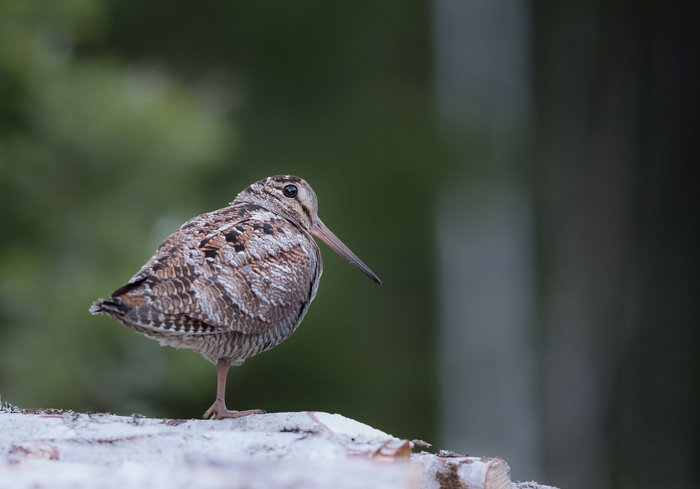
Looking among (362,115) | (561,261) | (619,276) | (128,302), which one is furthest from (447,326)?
(128,302)

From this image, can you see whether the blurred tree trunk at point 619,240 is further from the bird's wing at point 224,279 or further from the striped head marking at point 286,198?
the bird's wing at point 224,279

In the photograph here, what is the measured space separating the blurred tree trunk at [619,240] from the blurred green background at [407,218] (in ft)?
0.07

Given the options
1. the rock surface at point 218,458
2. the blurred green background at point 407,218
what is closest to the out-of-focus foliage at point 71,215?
the blurred green background at point 407,218

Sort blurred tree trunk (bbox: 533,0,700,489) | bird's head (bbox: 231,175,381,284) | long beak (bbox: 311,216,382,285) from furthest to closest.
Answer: blurred tree trunk (bbox: 533,0,700,489)
long beak (bbox: 311,216,382,285)
bird's head (bbox: 231,175,381,284)

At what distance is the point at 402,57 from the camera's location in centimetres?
727

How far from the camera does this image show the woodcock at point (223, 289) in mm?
1843

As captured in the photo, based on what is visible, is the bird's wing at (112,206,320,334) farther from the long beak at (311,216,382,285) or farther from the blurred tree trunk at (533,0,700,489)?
the blurred tree trunk at (533,0,700,489)

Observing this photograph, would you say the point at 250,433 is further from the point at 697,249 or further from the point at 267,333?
the point at 697,249

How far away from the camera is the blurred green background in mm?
3646

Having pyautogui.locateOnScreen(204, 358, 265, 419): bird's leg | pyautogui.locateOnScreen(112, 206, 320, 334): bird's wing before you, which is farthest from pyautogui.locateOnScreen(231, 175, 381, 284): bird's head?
pyautogui.locateOnScreen(204, 358, 265, 419): bird's leg

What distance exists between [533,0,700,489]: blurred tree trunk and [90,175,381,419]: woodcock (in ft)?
10.8

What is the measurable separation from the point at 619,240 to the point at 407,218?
6.79ft

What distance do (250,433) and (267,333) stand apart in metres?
0.67

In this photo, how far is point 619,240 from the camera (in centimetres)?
571
